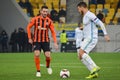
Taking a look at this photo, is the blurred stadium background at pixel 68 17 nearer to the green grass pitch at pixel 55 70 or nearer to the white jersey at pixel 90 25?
the green grass pitch at pixel 55 70

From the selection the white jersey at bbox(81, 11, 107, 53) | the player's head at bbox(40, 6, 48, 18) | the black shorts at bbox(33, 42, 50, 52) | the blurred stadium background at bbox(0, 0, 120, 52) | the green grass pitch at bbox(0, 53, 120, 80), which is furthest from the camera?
the blurred stadium background at bbox(0, 0, 120, 52)

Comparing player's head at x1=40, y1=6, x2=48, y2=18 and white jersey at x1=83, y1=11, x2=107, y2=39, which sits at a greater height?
player's head at x1=40, y1=6, x2=48, y2=18

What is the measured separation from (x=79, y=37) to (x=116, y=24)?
16.1 m

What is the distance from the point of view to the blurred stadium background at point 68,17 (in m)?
37.6

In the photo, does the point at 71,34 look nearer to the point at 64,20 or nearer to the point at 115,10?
the point at 64,20

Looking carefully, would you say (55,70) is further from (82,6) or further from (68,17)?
(68,17)

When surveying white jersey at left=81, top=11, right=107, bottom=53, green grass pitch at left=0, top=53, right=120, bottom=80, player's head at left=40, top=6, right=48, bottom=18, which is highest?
player's head at left=40, top=6, right=48, bottom=18

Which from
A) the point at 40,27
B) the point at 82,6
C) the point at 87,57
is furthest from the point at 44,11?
the point at 87,57

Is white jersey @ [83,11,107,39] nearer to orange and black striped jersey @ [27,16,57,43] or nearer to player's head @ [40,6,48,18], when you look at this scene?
player's head @ [40,6,48,18]

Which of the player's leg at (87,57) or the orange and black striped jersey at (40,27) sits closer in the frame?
the player's leg at (87,57)

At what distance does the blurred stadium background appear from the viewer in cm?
3759

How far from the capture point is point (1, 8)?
1572 inches

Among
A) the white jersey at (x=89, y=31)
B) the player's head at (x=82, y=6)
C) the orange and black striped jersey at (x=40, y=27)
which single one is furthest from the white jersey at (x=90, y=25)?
the orange and black striped jersey at (x=40, y=27)

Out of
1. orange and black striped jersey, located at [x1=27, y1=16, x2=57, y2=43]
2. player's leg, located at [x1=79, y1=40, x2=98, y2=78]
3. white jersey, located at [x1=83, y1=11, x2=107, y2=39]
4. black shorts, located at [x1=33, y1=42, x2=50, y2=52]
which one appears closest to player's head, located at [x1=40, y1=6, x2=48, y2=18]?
orange and black striped jersey, located at [x1=27, y1=16, x2=57, y2=43]
